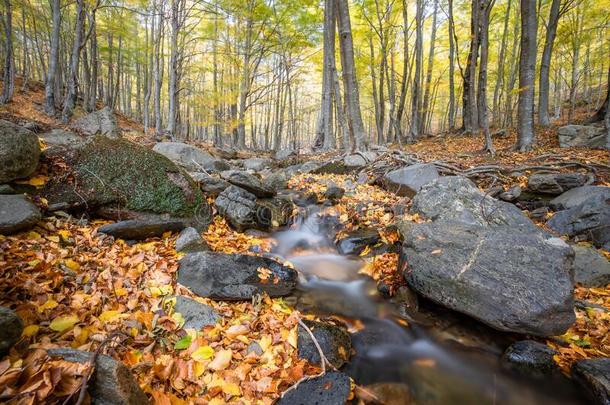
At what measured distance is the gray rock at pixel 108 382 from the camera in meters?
1.53

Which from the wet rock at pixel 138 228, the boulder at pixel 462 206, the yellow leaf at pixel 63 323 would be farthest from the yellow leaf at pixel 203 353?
the boulder at pixel 462 206

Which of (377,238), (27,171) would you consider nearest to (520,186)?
(377,238)

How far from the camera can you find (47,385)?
1429 mm

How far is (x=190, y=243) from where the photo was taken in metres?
3.89

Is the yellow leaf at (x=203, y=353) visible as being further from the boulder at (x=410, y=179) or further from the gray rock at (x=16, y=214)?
the boulder at (x=410, y=179)

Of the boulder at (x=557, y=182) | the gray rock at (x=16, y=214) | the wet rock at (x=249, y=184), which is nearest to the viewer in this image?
the gray rock at (x=16, y=214)

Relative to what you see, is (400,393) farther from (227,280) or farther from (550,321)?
(227,280)

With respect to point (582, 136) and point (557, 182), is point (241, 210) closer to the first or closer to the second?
point (557, 182)

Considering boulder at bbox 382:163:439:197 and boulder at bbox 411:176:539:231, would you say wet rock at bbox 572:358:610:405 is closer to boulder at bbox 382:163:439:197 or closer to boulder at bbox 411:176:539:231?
boulder at bbox 411:176:539:231

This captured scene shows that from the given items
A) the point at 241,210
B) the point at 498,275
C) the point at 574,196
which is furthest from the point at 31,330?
the point at 574,196

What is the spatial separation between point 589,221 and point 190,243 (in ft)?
20.4

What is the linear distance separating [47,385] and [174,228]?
307 centimetres

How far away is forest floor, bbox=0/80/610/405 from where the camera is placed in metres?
1.94

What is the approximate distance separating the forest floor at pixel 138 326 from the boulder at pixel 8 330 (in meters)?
0.06
